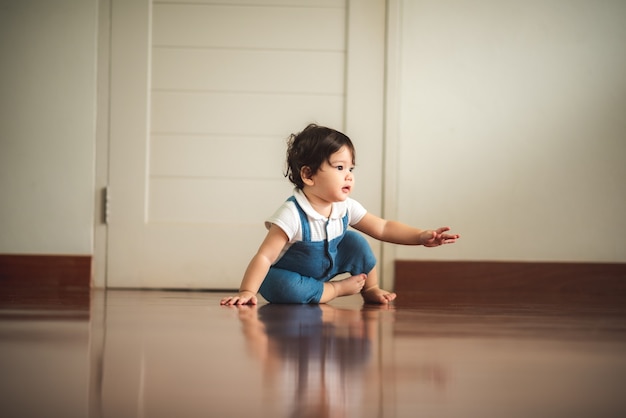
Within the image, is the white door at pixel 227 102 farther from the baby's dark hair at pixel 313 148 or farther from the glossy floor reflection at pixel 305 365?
the glossy floor reflection at pixel 305 365

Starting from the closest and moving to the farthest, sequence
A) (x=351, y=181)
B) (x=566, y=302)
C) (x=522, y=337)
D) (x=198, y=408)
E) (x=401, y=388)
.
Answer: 1. (x=198, y=408)
2. (x=401, y=388)
3. (x=522, y=337)
4. (x=351, y=181)
5. (x=566, y=302)

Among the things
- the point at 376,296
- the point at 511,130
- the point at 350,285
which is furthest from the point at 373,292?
the point at 511,130

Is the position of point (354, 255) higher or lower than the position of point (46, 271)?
higher

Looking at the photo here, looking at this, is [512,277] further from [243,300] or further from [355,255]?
[243,300]

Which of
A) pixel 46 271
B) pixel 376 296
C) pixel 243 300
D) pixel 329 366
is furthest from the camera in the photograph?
pixel 46 271

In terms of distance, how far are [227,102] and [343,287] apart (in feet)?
3.44

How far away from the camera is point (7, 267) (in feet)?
8.58

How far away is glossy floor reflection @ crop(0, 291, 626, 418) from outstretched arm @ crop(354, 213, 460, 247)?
297 mm

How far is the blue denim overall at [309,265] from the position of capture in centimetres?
183

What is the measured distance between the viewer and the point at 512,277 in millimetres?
2662

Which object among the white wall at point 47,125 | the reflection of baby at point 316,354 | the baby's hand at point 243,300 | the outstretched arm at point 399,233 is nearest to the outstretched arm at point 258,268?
the baby's hand at point 243,300

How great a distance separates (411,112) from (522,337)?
63.9 inches

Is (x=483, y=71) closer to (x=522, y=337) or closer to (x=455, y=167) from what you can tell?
(x=455, y=167)

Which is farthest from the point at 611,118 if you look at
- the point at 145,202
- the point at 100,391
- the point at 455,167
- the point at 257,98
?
the point at 100,391
